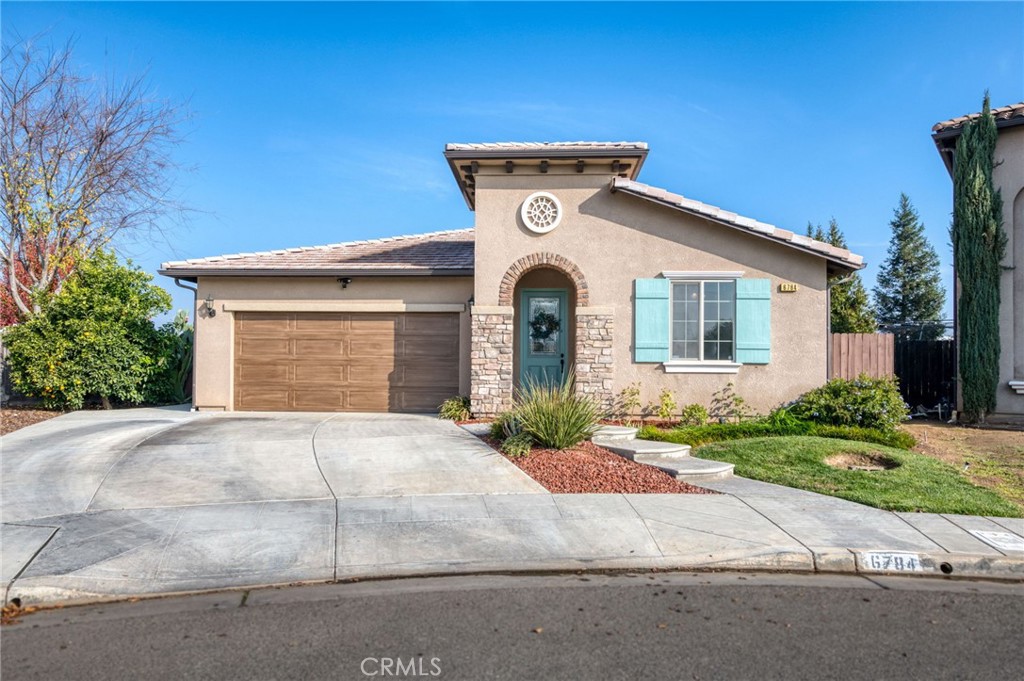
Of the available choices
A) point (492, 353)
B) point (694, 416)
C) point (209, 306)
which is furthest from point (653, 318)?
point (209, 306)

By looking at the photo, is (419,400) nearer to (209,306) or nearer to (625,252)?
(209,306)

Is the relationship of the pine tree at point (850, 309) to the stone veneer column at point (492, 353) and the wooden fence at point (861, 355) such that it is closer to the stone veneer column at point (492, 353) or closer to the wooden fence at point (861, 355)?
the wooden fence at point (861, 355)

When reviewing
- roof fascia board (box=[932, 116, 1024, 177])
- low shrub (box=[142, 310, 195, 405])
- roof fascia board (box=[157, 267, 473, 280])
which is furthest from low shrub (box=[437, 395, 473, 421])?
roof fascia board (box=[932, 116, 1024, 177])

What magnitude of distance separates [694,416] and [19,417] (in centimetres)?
1219

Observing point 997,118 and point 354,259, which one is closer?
point 997,118

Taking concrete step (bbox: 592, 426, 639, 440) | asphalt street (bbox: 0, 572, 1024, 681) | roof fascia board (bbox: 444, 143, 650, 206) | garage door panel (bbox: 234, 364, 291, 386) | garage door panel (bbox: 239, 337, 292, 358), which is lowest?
asphalt street (bbox: 0, 572, 1024, 681)

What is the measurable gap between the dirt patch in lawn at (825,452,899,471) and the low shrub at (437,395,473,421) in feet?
19.9

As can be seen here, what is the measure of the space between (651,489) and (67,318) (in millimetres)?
12242

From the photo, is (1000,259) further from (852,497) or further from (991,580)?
(991,580)

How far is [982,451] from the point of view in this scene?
11.0 meters

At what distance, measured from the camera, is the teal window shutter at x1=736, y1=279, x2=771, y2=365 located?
42.0 ft

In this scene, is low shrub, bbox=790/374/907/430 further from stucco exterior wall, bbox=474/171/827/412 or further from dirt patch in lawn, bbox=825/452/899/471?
dirt patch in lawn, bbox=825/452/899/471

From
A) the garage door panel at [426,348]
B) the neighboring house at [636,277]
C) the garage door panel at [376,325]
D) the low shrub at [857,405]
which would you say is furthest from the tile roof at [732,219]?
the garage door panel at [376,325]

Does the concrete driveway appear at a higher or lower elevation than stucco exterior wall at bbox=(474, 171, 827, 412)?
lower
